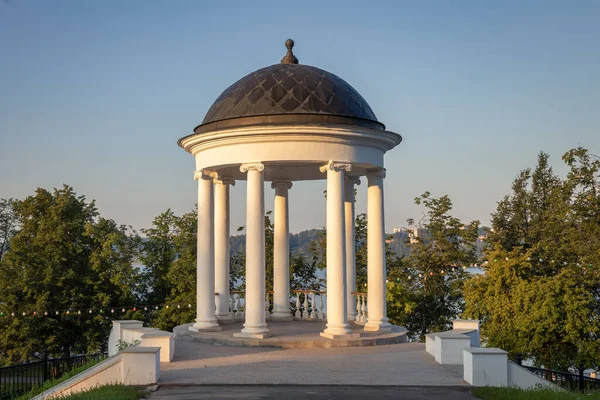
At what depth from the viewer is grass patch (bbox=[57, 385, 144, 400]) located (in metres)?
14.8

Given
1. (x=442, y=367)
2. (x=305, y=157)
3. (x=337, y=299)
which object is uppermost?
(x=305, y=157)

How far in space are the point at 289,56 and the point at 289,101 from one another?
412 centimetres

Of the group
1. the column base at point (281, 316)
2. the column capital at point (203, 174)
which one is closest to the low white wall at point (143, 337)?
the column capital at point (203, 174)

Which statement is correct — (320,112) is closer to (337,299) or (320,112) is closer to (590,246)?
(337,299)

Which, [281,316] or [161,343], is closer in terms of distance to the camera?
[161,343]

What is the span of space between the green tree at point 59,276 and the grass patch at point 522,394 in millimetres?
31401

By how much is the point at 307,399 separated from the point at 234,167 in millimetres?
13175

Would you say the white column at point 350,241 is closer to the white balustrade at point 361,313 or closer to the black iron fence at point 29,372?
the white balustrade at point 361,313

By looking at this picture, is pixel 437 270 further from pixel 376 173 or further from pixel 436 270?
pixel 376 173

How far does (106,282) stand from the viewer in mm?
45094

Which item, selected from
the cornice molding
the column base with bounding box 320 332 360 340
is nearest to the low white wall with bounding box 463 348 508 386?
the column base with bounding box 320 332 360 340

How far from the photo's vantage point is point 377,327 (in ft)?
83.4

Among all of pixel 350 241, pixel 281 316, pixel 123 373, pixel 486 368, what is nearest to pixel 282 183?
pixel 350 241

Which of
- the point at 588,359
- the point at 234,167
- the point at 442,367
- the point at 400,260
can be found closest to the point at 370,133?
the point at 234,167
